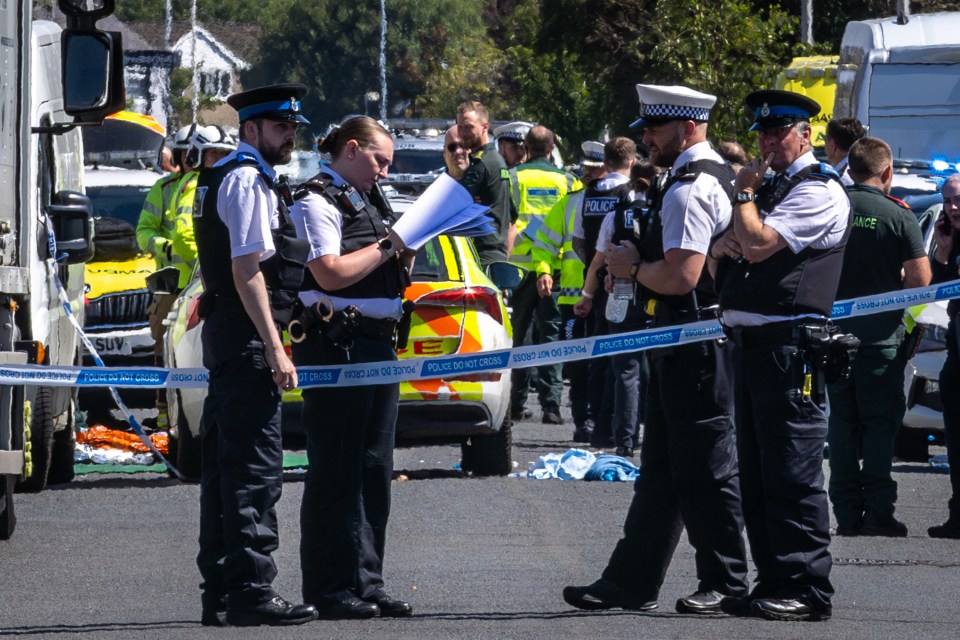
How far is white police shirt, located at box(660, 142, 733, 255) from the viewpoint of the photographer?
6.92 m

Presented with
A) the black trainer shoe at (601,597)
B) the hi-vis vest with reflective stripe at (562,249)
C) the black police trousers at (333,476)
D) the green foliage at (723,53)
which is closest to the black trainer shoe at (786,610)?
the black trainer shoe at (601,597)

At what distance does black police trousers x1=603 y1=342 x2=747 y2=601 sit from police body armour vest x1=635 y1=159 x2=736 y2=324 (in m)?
0.19

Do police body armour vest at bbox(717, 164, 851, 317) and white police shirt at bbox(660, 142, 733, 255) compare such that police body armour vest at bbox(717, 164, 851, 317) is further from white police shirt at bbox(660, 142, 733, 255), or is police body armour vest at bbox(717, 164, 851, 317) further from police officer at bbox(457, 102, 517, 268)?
police officer at bbox(457, 102, 517, 268)

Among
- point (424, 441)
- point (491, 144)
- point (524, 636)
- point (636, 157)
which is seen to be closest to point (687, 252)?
point (524, 636)

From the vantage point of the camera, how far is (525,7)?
150 ft

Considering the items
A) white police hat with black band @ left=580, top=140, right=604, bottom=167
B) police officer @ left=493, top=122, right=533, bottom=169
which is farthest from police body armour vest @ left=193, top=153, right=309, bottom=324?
police officer @ left=493, top=122, right=533, bottom=169

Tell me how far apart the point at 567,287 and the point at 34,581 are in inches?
265

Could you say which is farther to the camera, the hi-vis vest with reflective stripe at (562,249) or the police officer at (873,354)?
the hi-vis vest with reflective stripe at (562,249)

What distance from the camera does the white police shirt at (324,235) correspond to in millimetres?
7020

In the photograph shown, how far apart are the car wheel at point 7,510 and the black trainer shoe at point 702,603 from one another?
3.44 meters

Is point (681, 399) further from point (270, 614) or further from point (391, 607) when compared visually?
point (270, 614)

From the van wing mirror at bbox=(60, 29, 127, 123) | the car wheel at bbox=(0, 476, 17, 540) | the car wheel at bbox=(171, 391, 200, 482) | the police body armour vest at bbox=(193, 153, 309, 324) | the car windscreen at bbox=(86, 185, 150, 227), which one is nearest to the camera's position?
the police body armour vest at bbox=(193, 153, 309, 324)

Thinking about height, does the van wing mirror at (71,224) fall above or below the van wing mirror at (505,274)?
above

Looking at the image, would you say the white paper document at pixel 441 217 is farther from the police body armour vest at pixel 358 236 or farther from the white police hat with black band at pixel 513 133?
the white police hat with black band at pixel 513 133
